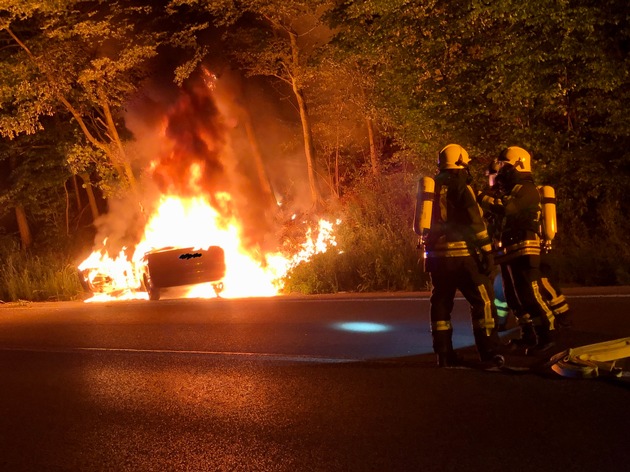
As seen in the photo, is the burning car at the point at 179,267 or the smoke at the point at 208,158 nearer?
the burning car at the point at 179,267

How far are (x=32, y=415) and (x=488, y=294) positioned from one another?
160 inches

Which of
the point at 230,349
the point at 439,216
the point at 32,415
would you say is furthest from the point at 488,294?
the point at 32,415

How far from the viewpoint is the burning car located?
44.8ft

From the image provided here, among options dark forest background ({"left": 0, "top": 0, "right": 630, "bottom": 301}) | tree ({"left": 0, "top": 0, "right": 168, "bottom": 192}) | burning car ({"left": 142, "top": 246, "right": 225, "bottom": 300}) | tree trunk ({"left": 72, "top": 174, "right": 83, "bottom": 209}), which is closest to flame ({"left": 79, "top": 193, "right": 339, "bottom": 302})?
burning car ({"left": 142, "top": 246, "right": 225, "bottom": 300})

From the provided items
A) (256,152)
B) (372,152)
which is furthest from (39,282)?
(372,152)

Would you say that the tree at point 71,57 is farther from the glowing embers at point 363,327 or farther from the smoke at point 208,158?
the glowing embers at point 363,327

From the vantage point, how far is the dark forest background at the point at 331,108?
12.2 m

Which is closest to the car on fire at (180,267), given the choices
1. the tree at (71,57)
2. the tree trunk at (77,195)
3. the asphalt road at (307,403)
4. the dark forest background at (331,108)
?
the dark forest background at (331,108)

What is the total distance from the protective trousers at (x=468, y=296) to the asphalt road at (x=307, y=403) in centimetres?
27

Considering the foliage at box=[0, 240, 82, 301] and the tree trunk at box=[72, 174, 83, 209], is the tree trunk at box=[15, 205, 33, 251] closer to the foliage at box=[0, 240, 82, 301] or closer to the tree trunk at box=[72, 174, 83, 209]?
the tree trunk at box=[72, 174, 83, 209]

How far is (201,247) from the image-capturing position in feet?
45.5

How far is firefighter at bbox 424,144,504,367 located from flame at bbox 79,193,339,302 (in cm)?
801

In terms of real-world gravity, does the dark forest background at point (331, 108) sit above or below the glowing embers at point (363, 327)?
above

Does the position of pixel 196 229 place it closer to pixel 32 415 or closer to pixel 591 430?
pixel 32 415
